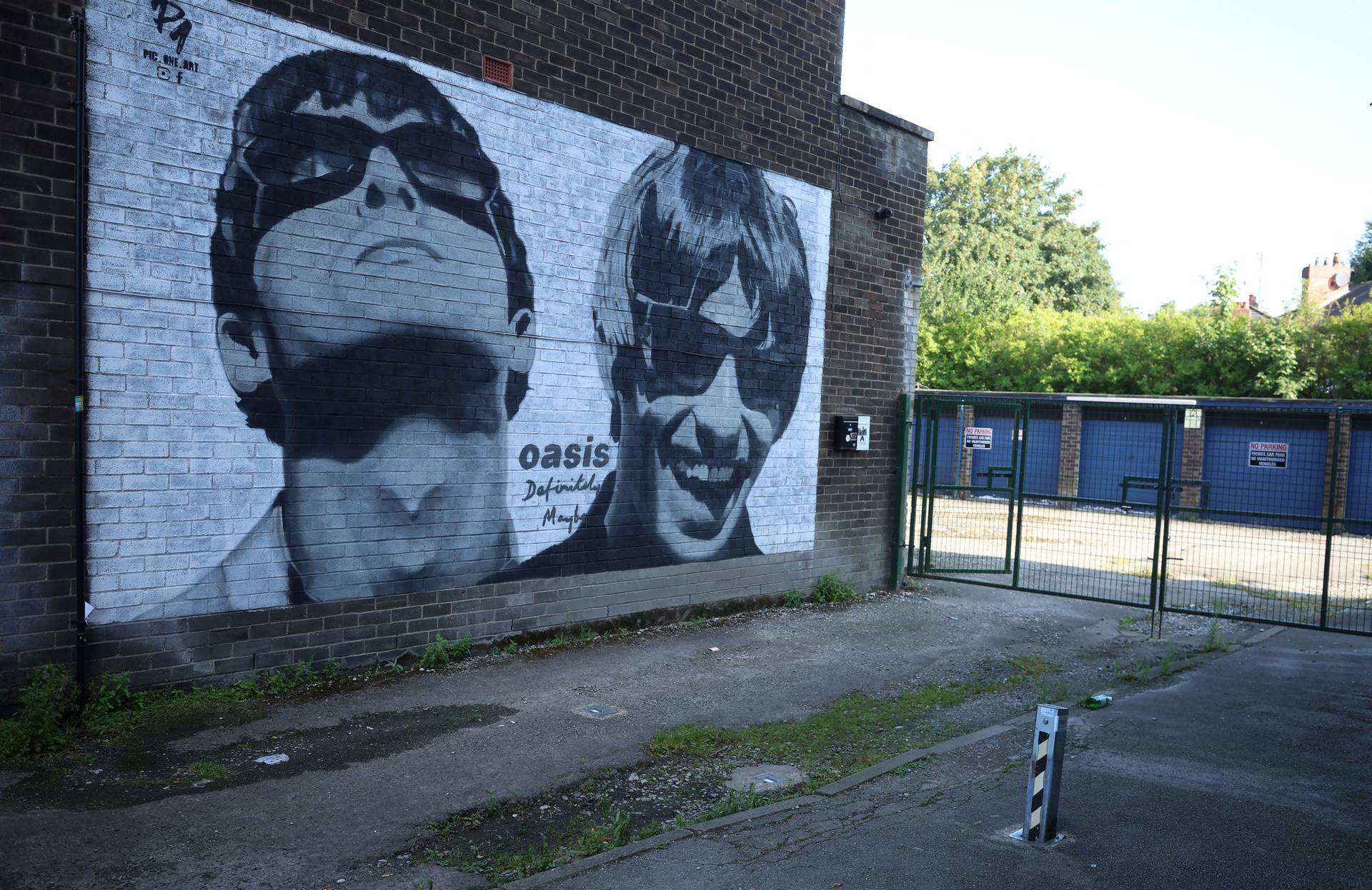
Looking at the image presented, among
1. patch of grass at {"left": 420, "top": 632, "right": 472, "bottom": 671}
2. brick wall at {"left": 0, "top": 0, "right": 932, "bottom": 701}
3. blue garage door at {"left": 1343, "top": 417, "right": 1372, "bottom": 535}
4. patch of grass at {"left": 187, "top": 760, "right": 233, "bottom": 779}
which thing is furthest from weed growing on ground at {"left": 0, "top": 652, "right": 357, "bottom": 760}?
blue garage door at {"left": 1343, "top": 417, "right": 1372, "bottom": 535}

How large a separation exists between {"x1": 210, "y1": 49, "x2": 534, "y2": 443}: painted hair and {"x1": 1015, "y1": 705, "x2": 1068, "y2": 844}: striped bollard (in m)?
5.37

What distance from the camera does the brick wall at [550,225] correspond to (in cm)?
573

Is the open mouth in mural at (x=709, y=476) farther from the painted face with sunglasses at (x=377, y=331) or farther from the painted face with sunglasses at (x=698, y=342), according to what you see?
the painted face with sunglasses at (x=377, y=331)

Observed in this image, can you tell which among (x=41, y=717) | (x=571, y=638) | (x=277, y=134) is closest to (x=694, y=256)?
(x=571, y=638)

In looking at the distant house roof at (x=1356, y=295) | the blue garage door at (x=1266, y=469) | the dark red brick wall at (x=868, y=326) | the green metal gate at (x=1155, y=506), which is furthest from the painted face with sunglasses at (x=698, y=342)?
the distant house roof at (x=1356, y=295)

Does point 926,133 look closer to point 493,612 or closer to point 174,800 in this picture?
point 493,612

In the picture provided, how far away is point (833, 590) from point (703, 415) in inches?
119

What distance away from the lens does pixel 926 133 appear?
1259 cm

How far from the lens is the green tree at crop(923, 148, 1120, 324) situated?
3931 cm

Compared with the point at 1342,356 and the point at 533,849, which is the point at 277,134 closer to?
the point at 533,849

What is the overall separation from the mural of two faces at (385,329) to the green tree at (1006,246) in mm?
29474

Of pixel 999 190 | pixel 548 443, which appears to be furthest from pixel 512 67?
pixel 999 190

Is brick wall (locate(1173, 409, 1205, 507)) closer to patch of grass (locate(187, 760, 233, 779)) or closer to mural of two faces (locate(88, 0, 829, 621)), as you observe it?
Result: mural of two faces (locate(88, 0, 829, 621))

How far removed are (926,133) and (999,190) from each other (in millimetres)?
33052
